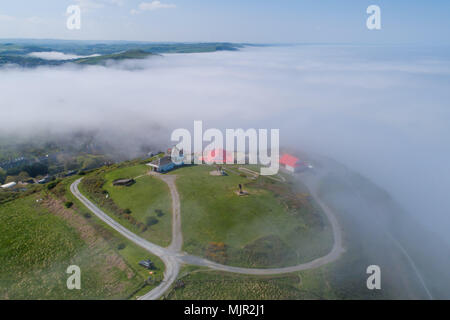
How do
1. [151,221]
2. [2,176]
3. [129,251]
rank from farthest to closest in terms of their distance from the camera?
1. [2,176]
2. [151,221]
3. [129,251]

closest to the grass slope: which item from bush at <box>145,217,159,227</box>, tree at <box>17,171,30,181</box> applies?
bush at <box>145,217,159,227</box>

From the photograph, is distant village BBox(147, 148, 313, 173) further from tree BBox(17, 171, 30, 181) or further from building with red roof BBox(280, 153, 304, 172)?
tree BBox(17, 171, 30, 181)

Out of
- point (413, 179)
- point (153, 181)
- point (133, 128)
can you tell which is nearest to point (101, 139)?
point (133, 128)

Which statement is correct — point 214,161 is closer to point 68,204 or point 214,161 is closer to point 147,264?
point 68,204

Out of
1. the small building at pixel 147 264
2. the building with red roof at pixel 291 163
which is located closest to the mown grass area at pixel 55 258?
the small building at pixel 147 264

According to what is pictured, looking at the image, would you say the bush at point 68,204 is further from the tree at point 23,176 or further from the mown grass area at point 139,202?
the tree at point 23,176

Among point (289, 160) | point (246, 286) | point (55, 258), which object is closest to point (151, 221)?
point (55, 258)
